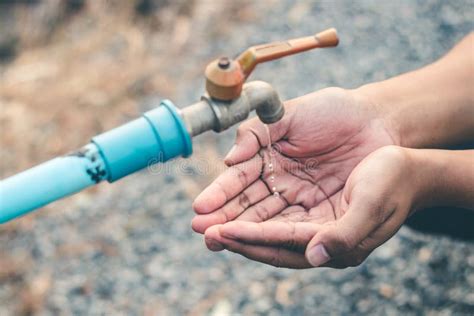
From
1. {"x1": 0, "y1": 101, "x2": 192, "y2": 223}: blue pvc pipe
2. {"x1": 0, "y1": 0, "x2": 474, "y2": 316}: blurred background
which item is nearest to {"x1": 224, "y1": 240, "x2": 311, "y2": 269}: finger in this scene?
{"x1": 0, "y1": 101, "x2": 192, "y2": 223}: blue pvc pipe

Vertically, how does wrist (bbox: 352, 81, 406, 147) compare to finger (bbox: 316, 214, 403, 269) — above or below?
above

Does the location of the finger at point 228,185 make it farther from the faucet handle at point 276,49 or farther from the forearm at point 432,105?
the forearm at point 432,105

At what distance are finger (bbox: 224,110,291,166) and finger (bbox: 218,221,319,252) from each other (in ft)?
0.91

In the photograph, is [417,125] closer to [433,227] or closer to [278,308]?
[433,227]

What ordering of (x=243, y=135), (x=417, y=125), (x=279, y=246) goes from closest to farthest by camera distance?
(x=279, y=246)
(x=243, y=135)
(x=417, y=125)

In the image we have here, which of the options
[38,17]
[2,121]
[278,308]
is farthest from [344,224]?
[38,17]

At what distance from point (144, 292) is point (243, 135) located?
119cm

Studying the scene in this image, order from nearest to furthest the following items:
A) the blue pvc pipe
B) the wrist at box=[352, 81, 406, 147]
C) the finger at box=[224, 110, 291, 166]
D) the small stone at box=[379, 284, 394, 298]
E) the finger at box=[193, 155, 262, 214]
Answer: the blue pvc pipe → the finger at box=[193, 155, 262, 214] → the finger at box=[224, 110, 291, 166] → the wrist at box=[352, 81, 406, 147] → the small stone at box=[379, 284, 394, 298]

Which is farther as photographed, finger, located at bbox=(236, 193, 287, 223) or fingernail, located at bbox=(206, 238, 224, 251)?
finger, located at bbox=(236, 193, 287, 223)

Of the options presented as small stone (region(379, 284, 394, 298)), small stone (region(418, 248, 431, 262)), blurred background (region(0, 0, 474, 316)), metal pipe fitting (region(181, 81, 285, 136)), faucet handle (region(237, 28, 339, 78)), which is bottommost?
small stone (region(379, 284, 394, 298))

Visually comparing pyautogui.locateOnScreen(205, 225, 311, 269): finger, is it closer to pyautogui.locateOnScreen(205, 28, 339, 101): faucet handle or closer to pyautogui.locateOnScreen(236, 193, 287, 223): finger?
pyautogui.locateOnScreen(236, 193, 287, 223): finger

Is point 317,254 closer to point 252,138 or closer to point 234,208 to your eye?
point 234,208

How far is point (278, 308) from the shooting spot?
2492mm

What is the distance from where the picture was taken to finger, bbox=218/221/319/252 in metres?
1.44
